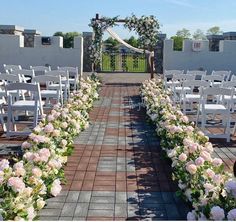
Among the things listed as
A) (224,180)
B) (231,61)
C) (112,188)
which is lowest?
(112,188)

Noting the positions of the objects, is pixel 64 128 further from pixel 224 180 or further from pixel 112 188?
pixel 224 180

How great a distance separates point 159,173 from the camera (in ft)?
15.5

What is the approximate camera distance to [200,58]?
1648 cm

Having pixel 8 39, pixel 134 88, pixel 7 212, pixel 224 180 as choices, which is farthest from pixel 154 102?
pixel 8 39

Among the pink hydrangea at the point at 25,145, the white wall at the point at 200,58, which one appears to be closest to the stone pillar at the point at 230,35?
the white wall at the point at 200,58

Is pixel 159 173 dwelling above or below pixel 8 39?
below

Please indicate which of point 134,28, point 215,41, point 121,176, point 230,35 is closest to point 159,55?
point 215,41

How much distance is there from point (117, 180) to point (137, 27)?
1189 cm

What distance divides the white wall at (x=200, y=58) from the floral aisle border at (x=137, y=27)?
3.10ft

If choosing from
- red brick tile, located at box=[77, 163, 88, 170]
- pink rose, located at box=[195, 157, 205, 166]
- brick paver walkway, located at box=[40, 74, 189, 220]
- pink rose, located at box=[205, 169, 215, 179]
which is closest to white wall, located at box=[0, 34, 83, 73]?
brick paver walkway, located at box=[40, 74, 189, 220]

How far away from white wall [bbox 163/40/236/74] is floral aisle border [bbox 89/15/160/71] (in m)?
0.94

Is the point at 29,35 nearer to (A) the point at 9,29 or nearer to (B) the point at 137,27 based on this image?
(A) the point at 9,29

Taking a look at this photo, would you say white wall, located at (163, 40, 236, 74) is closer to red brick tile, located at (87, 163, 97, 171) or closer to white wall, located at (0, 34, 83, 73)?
white wall, located at (0, 34, 83, 73)

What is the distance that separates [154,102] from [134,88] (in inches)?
249
